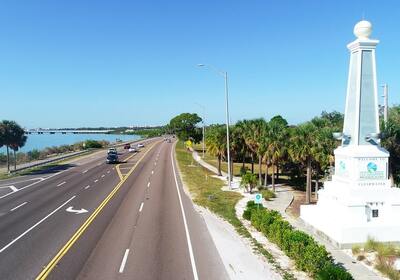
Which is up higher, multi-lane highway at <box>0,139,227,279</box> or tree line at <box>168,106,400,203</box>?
tree line at <box>168,106,400,203</box>

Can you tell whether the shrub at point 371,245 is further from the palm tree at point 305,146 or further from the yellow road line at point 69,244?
the yellow road line at point 69,244

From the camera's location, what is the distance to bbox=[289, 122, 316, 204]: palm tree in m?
32.8

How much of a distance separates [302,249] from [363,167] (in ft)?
26.6

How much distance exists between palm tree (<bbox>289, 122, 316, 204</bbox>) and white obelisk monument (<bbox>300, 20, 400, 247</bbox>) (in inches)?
368

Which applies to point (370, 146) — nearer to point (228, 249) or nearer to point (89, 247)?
point (228, 249)

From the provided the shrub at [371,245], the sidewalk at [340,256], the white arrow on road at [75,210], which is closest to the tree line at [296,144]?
the sidewalk at [340,256]

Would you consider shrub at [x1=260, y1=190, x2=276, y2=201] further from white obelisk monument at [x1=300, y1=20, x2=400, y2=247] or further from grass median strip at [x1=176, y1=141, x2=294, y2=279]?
white obelisk monument at [x1=300, y1=20, x2=400, y2=247]

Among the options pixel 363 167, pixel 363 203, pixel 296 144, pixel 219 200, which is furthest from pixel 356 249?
pixel 296 144

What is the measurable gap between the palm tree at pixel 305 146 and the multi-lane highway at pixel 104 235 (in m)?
9.27

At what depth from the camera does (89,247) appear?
1816 cm

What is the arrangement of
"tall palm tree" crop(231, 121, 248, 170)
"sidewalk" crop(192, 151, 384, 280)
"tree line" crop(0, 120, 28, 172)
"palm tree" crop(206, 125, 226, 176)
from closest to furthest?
"sidewalk" crop(192, 151, 384, 280)
"tall palm tree" crop(231, 121, 248, 170)
"palm tree" crop(206, 125, 226, 176)
"tree line" crop(0, 120, 28, 172)

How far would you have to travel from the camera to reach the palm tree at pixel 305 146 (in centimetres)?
3278

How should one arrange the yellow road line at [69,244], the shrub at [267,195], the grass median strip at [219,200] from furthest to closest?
the shrub at [267,195] < the grass median strip at [219,200] < the yellow road line at [69,244]

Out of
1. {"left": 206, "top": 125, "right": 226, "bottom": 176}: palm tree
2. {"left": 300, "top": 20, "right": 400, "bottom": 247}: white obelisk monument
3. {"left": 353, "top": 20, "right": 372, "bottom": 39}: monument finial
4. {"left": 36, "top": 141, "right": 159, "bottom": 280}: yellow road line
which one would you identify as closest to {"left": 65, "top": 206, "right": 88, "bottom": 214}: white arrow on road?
{"left": 36, "top": 141, "right": 159, "bottom": 280}: yellow road line
